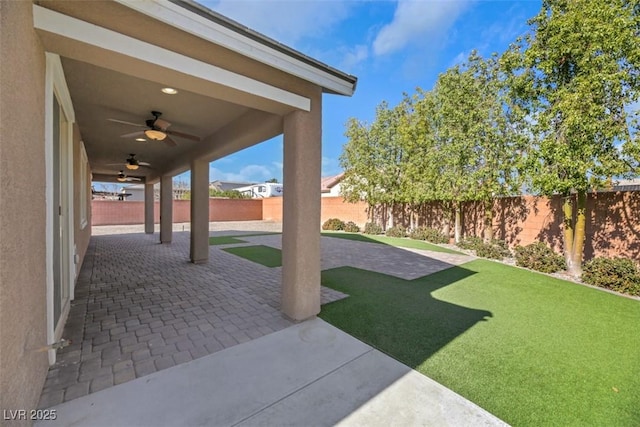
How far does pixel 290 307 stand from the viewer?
390 cm

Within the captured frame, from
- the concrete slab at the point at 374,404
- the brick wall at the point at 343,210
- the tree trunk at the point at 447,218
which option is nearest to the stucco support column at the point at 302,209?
the concrete slab at the point at 374,404

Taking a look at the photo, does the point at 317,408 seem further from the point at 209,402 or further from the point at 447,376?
the point at 447,376

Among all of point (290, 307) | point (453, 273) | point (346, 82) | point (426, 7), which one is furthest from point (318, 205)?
point (426, 7)

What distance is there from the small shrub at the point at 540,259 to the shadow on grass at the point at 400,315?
3.33m

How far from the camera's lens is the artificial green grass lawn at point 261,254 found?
7772mm

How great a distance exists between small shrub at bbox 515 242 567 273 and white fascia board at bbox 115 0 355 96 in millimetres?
7427

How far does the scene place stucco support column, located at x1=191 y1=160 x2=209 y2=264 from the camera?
24.3ft

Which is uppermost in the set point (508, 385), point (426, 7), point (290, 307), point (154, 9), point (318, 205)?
point (426, 7)

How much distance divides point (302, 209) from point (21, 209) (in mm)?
2624

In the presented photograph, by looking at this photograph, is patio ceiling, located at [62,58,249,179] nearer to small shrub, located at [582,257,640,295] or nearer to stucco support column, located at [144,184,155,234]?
stucco support column, located at [144,184,155,234]

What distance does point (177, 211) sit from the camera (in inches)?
838

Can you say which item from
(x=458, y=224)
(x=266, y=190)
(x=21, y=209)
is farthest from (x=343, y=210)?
(x=266, y=190)

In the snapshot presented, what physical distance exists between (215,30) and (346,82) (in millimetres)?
1893

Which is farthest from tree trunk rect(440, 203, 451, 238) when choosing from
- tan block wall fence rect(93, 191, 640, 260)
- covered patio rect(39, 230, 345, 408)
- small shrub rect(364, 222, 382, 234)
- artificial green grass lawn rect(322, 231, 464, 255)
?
covered patio rect(39, 230, 345, 408)
